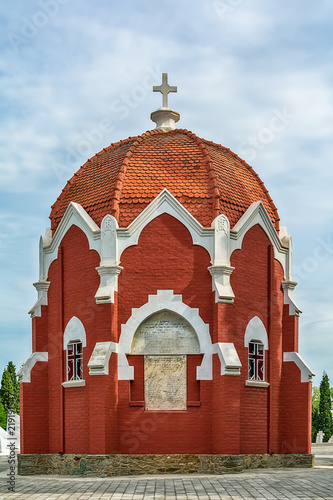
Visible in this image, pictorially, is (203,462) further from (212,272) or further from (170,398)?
(212,272)

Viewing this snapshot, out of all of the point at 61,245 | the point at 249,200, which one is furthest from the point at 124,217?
the point at 249,200

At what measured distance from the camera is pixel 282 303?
23.9 m

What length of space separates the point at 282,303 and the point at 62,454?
8462mm

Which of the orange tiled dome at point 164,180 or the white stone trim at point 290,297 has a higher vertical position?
the orange tiled dome at point 164,180

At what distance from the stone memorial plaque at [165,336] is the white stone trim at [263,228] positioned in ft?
8.97

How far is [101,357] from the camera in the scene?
20391mm

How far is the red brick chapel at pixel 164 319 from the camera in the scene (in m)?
20.5

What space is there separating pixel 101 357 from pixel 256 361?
515cm

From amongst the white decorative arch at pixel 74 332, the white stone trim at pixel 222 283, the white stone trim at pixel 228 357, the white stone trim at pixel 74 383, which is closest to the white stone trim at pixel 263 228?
the white stone trim at pixel 222 283

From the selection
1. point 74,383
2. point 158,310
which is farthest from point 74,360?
point 158,310

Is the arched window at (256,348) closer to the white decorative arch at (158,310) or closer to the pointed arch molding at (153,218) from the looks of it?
the white decorative arch at (158,310)

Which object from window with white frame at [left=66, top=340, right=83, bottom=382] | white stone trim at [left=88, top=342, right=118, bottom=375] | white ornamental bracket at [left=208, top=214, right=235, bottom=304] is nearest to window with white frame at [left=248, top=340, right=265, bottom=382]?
white ornamental bracket at [left=208, top=214, right=235, bottom=304]

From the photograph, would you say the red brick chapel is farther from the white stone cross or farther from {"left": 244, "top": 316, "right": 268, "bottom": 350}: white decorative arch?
the white stone cross

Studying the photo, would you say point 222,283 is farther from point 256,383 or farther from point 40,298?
point 40,298
